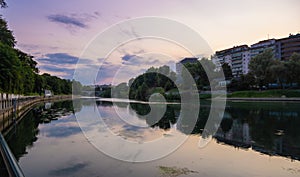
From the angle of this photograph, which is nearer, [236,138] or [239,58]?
[236,138]

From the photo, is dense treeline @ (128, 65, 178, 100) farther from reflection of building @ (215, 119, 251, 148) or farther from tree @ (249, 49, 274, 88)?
reflection of building @ (215, 119, 251, 148)

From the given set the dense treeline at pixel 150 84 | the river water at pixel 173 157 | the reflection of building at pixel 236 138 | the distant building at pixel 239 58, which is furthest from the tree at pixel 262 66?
the river water at pixel 173 157

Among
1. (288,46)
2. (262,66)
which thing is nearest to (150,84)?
(262,66)

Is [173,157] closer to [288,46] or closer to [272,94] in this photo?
[272,94]

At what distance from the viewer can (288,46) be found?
76.2 m

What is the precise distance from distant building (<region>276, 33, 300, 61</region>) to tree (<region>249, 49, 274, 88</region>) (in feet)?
78.8

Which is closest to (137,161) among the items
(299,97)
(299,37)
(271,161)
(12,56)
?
(271,161)

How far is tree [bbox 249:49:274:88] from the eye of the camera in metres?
51.5

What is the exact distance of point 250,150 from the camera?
9.87m

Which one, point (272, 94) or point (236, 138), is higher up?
point (272, 94)

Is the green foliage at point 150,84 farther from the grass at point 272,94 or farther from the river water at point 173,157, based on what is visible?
the river water at point 173,157

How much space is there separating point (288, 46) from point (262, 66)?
30.5 metres

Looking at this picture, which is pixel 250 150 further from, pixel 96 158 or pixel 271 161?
pixel 96 158

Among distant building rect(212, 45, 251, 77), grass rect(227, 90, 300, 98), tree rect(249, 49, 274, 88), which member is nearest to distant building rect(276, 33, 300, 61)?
distant building rect(212, 45, 251, 77)
